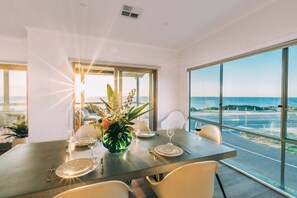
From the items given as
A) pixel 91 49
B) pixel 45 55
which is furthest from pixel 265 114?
pixel 45 55

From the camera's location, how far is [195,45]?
12.0ft

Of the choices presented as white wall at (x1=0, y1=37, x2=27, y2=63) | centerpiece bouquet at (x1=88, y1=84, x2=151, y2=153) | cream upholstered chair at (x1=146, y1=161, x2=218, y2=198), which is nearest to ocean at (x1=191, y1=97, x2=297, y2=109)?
cream upholstered chair at (x1=146, y1=161, x2=218, y2=198)

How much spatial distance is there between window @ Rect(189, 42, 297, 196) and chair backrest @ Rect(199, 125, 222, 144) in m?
0.76

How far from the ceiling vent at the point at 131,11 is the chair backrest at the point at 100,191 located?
7.66ft

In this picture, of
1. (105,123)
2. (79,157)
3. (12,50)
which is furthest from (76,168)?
(12,50)

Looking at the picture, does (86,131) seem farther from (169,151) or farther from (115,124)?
(169,151)

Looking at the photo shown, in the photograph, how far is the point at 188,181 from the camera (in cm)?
113

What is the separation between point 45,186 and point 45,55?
295 cm

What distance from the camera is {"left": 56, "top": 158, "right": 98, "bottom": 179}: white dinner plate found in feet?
3.53

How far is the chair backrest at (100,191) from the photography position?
0.77 m

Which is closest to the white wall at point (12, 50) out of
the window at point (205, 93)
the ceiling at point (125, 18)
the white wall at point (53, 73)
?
the ceiling at point (125, 18)

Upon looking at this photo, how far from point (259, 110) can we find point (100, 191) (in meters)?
2.72

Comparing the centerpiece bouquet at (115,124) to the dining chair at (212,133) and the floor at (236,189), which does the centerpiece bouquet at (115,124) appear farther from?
the dining chair at (212,133)

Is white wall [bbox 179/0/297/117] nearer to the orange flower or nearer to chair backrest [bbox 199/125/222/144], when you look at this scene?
chair backrest [bbox 199/125/222/144]
